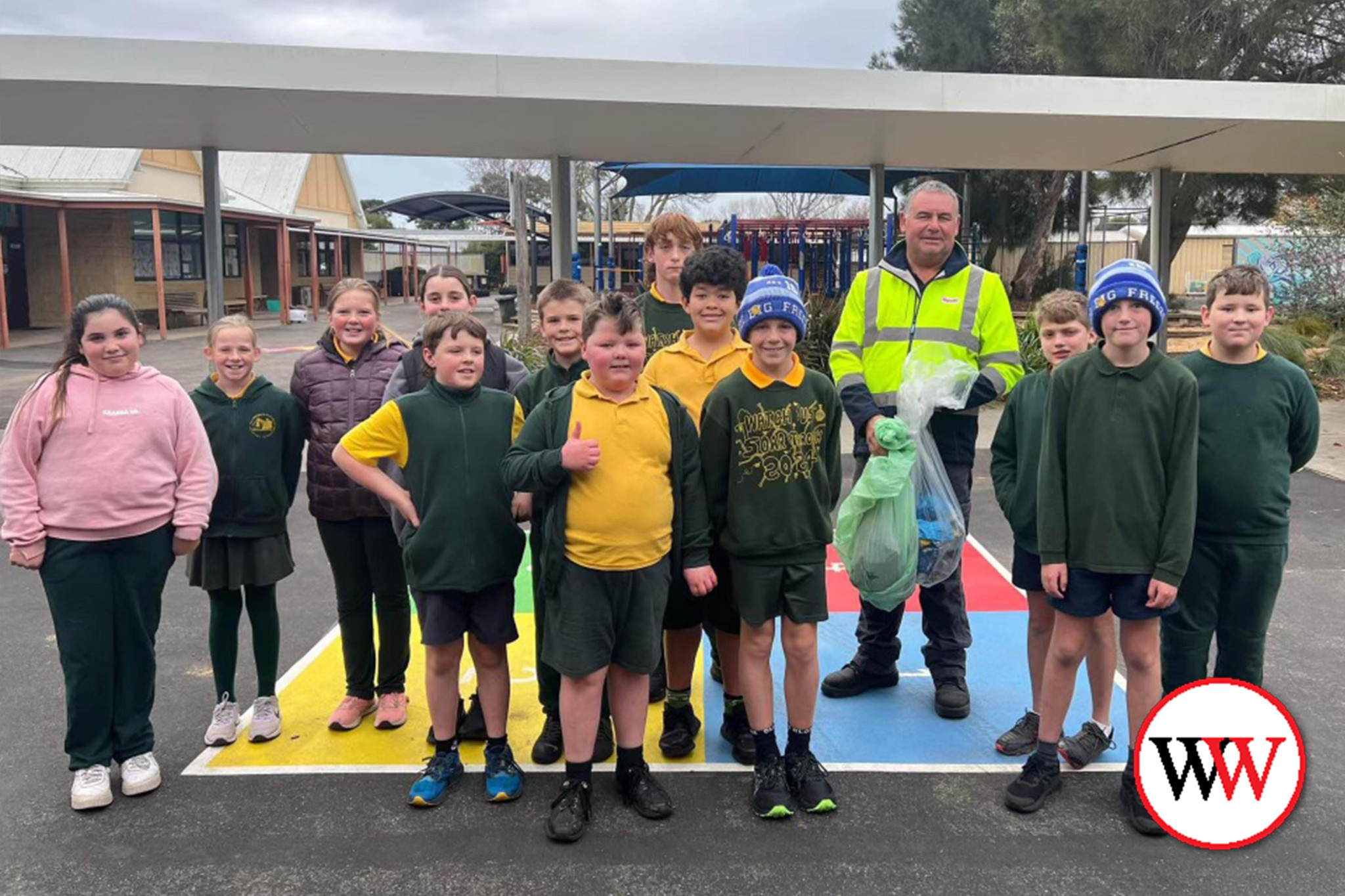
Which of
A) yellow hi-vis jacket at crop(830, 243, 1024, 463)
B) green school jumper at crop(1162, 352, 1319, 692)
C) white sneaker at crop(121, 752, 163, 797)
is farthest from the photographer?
yellow hi-vis jacket at crop(830, 243, 1024, 463)

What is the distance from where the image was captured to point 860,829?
3.22 metres

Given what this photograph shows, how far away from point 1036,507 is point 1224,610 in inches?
26.0

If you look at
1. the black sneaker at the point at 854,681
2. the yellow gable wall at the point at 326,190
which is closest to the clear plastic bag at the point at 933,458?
the black sneaker at the point at 854,681

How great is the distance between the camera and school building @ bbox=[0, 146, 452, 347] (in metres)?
23.7

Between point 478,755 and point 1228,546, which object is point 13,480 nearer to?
point 478,755

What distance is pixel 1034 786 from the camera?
3.34 metres

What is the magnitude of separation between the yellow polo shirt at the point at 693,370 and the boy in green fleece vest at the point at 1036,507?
1.00 meters

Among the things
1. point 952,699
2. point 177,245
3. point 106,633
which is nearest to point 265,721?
point 106,633

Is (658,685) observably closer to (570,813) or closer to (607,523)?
(570,813)

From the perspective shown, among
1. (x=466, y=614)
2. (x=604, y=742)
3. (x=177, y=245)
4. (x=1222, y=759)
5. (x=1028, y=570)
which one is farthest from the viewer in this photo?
(x=177, y=245)

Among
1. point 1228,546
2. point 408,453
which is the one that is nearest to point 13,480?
point 408,453

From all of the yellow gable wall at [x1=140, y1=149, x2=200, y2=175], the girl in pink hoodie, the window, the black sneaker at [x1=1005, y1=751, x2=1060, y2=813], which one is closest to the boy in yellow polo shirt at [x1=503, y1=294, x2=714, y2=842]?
the black sneaker at [x1=1005, y1=751, x2=1060, y2=813]

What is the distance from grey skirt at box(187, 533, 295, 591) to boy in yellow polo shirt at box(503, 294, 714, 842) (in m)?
1.17

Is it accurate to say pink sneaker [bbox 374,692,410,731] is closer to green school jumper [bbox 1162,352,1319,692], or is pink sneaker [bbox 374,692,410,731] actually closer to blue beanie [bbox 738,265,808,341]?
blue beanie [bbox 738,265,808,341]
